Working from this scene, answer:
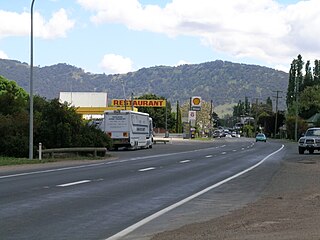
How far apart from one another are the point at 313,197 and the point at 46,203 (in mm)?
6702

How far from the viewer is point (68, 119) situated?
4022 cm

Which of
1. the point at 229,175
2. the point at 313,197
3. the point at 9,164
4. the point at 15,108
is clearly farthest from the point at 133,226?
the point at 15,108

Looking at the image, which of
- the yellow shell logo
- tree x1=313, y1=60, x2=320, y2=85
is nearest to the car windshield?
the yellow shell logo

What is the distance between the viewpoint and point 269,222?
36.6 ft

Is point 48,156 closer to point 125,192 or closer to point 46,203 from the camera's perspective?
point 125,192

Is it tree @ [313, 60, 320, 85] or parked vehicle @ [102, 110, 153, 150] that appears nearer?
parked vehicle @ [102, 110, 153, 150]

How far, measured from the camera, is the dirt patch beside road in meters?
9.58

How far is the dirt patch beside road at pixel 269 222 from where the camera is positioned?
9.58 m

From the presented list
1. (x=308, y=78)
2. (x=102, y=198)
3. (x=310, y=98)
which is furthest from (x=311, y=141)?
(x=308, y=78)

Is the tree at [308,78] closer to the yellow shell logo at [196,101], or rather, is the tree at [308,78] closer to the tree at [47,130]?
the yellow shell logo at [196,101]

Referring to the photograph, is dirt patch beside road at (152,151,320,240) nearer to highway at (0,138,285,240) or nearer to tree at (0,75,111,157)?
highway at (0,138,285,240)

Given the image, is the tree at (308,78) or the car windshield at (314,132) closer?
the car windshield at (314,132)

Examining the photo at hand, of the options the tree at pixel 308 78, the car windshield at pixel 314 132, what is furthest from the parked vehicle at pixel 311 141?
the tree at pixel 308 78

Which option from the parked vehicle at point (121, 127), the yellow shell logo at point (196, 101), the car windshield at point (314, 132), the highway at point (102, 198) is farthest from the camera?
the yellow shell logo at point (196, 101)
